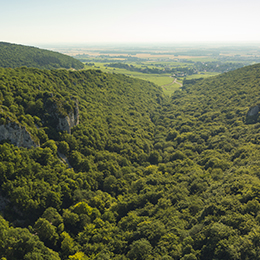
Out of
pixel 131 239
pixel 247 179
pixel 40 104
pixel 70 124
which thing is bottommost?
pixel 131 239

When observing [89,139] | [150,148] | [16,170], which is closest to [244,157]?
[150,148]

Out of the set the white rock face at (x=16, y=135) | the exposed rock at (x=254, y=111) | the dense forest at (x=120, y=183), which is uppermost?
the exposed rock at (x=254, y=111)

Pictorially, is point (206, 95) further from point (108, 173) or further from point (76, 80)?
point (108, 173)

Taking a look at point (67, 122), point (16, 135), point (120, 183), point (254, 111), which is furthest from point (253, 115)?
point (16, 135)

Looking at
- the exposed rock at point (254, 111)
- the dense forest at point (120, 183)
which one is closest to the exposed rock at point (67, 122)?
the dense forest at point (120, 183)

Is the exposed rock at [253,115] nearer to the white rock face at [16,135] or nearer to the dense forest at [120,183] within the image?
the dense forest at [120,183]

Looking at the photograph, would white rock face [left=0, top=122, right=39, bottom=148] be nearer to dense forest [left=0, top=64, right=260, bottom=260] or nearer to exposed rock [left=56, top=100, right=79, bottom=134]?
dense forest [left=0, top=64, right=260, bottom=260]

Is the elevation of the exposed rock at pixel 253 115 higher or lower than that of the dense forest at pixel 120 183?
higher
